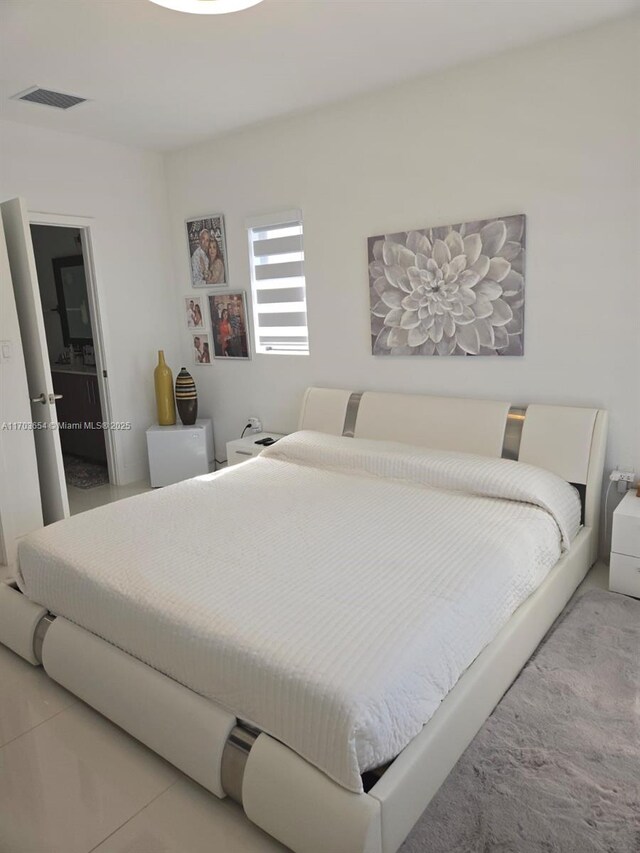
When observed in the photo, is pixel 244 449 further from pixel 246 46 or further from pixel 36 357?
pixel 246 46

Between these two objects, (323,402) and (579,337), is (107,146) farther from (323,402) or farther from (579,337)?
(579,337)

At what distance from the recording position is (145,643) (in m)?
1.96

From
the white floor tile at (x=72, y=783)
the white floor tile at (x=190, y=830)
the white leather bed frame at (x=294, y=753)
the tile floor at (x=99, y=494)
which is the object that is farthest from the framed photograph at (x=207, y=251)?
the white floor tile at (x=190, y=830)

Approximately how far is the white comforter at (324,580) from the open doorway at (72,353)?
2.48 meters

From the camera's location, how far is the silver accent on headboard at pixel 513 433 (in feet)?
10.3

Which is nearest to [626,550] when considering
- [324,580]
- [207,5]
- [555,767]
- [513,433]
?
[513,433]

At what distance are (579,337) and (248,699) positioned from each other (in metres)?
2.37

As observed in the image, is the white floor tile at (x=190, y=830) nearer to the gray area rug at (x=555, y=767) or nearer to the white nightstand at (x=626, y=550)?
the gray area rug at (x=555, y=767)

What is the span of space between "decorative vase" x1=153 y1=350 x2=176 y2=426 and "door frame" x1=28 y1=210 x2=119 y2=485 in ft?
1.19

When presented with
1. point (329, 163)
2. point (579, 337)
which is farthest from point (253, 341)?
point (579, 337)

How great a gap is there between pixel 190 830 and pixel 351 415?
251 centimetres

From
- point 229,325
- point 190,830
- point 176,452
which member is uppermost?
point 229,325

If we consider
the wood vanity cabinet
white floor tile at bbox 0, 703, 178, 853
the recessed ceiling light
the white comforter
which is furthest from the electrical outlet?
the wood vanity cabinet

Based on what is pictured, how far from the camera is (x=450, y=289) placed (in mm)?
3402
